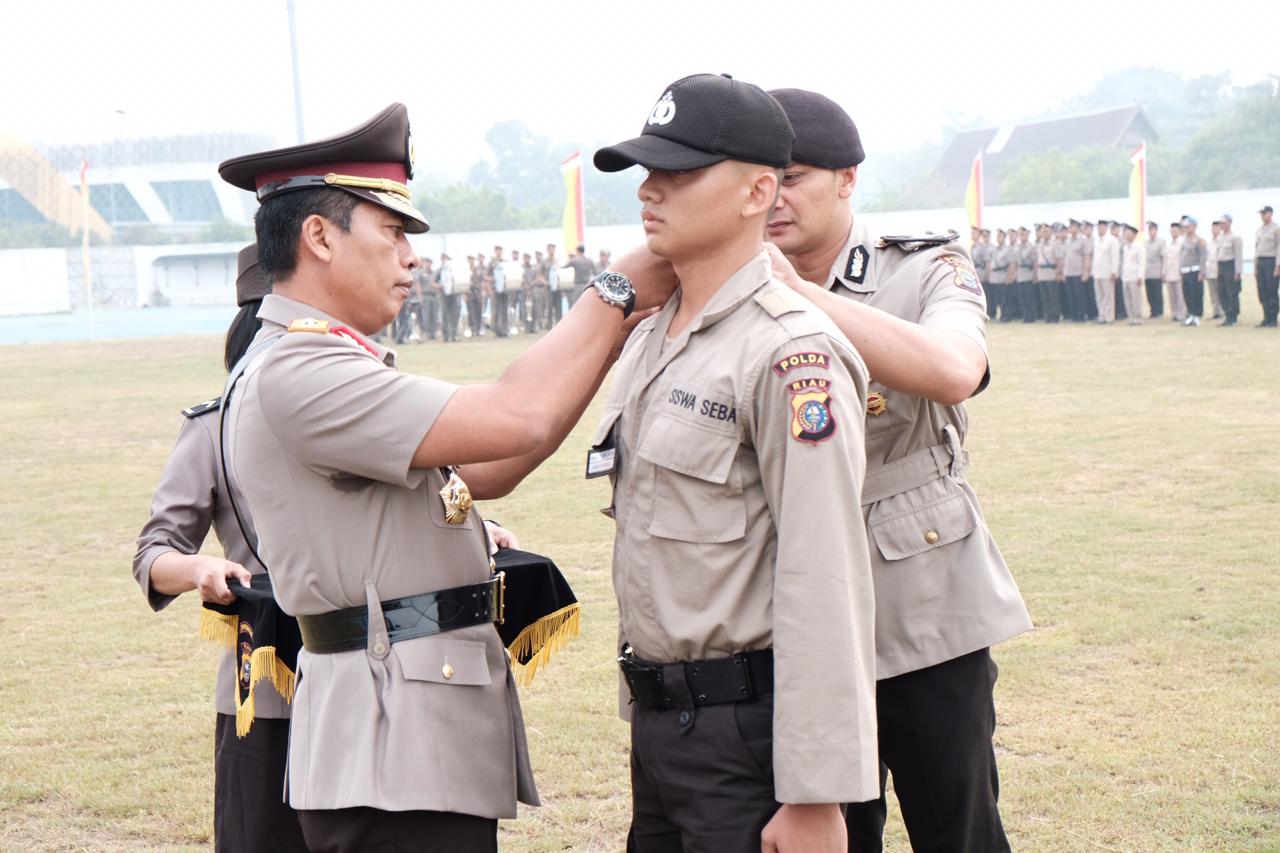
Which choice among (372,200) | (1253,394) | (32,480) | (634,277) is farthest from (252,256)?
(1253,394)

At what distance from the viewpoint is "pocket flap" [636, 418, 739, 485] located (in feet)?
7.32

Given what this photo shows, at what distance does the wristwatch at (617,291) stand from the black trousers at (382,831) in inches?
37.9

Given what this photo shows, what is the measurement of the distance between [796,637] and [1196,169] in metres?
58.0

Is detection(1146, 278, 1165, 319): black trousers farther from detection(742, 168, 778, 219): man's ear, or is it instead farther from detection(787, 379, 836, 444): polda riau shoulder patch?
detection(787, 379, 836, 444): polda riau shoulder patch

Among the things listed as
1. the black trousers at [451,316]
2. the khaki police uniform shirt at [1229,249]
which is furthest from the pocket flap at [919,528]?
the black trousers at [451,316]

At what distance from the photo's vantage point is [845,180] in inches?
116

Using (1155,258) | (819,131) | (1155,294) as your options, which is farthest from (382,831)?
(1155,294)

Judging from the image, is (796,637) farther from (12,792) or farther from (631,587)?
(12,792)

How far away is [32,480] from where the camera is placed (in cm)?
1200

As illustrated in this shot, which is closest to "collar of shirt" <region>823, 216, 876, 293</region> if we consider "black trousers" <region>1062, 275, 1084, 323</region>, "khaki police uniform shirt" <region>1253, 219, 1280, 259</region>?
"khaki police uniform shirt" <region>1253, 219, 1280, 259</region>

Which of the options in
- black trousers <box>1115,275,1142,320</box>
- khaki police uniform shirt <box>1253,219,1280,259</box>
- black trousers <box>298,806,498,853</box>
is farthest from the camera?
black trousers <box>1115,275,1142,320</box>

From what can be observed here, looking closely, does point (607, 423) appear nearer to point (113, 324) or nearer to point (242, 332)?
point (242, 332)

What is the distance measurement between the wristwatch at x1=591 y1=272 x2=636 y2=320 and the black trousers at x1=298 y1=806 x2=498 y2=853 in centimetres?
96

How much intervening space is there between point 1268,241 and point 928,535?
2250cm
